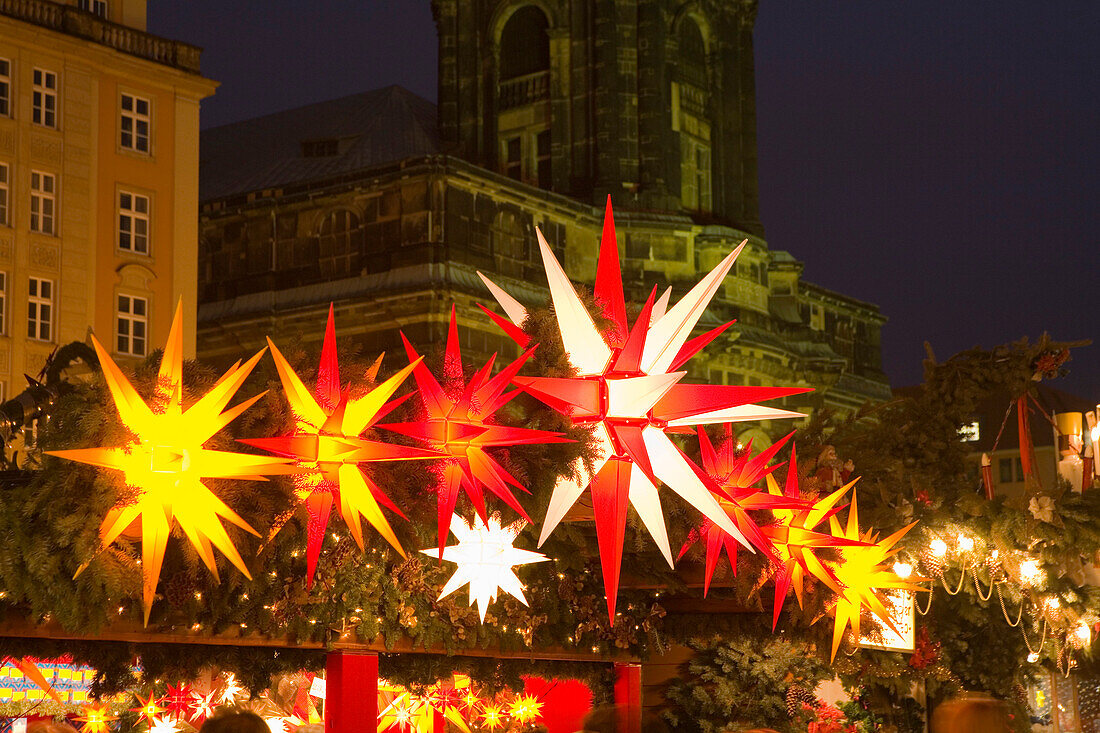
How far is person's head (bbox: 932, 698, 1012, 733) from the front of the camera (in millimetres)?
6863

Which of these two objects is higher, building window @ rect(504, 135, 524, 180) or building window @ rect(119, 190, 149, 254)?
building window @ rect(504, 135, 524, 180)

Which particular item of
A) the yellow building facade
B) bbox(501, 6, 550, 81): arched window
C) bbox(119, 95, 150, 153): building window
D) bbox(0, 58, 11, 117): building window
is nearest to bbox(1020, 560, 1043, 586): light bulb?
the yellow building facade

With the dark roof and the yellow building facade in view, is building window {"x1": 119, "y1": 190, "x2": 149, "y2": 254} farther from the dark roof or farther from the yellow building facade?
the dark roof

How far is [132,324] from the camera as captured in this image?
117ft

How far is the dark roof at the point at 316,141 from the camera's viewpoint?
50625mm

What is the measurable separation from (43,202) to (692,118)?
75.6 ft

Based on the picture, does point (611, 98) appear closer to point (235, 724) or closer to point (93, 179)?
point (93, 179)

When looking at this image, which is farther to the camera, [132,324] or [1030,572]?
[132,324]

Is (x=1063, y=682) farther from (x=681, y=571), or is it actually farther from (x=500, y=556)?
(x=500, y=556)

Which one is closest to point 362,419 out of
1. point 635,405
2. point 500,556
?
point 635,405

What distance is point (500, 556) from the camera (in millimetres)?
10828

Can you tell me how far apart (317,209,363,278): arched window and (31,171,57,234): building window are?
11.3 meters

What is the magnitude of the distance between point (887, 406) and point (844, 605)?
126 inches

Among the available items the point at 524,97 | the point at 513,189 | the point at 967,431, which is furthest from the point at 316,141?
the point at 967,431
